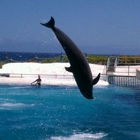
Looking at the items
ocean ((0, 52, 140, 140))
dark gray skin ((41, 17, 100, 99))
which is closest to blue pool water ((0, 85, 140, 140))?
ocean ((0, 52, 140, 140))

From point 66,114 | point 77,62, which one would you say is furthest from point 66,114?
point 77,62

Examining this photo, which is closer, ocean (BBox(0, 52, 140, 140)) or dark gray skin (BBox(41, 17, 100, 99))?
dark gray skin (BBox(41, 17, 100, 99))

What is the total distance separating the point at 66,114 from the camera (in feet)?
38.2

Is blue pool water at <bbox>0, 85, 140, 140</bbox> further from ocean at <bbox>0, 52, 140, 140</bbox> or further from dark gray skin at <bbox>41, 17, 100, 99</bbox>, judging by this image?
dark gray skin at <bbox>41, 17, 100, 99</bbox>

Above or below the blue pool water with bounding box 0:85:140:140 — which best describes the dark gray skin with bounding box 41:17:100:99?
above

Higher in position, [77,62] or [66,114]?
[77,62]

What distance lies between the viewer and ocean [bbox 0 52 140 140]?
8844 millimetres

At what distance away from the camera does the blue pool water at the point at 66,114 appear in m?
8.84

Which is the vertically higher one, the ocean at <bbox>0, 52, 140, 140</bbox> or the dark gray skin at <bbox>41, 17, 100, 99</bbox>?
the dark gray skin at <bbox>41, 17, 100, 99</bbox>

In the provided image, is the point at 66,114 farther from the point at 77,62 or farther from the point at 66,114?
the point at 77,62

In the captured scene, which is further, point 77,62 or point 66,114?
point 66,114

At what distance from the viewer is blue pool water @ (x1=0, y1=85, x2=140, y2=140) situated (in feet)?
29.0

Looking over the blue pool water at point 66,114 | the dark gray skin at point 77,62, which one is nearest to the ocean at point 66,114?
the blue pool water at point 66,114

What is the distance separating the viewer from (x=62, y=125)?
9.87 m
